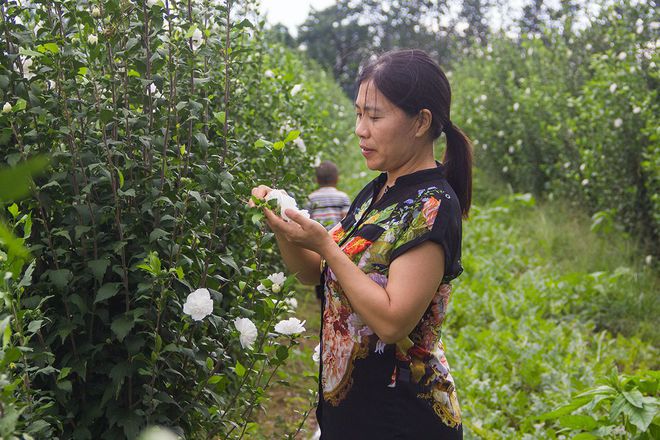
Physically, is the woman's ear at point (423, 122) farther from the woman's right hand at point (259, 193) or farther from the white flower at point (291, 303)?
the white flower at point (291, 303)

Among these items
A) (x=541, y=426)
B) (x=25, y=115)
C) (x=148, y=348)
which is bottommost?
(x=541, y=426)

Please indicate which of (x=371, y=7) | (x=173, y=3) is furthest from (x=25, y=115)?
(x=371, y=7)

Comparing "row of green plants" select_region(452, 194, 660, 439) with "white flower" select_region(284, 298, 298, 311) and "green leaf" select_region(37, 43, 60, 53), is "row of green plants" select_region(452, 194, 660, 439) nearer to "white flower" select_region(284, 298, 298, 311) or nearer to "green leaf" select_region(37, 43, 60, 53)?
"white flower" select_region(284, 298, 298, 311)

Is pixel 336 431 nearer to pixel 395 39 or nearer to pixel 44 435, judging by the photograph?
pixel 44 435

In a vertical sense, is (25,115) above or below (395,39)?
above

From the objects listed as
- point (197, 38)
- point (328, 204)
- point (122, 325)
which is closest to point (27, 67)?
point (197, 38)

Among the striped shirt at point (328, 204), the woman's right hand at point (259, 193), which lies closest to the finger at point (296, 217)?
the woman's right hand at point (259, 193)

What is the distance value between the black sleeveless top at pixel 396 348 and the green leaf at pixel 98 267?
23.2 inches

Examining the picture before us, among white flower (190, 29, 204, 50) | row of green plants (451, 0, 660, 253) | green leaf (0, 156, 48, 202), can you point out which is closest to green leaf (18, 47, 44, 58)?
white flower (190, 29, 204, 50)

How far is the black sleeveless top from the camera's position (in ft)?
5.85

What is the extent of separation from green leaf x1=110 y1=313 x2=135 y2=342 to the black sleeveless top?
0.52 m

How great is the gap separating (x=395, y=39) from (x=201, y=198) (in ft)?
142

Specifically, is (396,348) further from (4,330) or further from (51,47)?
(51,47)

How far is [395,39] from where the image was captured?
144 feet
